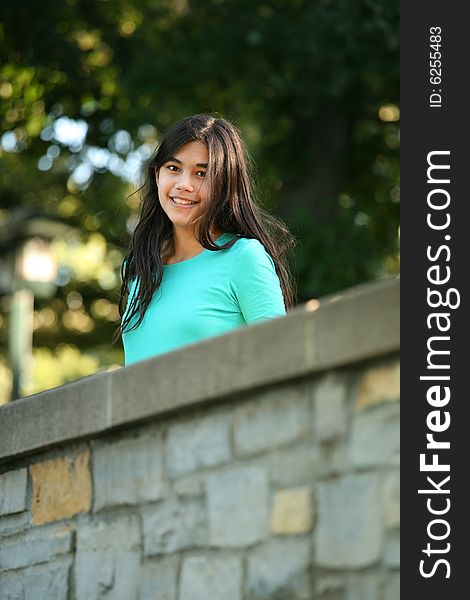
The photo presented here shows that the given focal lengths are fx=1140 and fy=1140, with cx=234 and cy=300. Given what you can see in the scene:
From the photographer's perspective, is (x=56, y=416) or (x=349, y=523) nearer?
(x=349, y=523)

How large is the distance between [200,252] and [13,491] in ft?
3.32

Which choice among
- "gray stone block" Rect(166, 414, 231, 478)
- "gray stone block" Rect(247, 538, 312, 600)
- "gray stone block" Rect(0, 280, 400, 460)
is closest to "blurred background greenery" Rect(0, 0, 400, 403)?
"gray stone block" Rect(0, 280, 400, 460)

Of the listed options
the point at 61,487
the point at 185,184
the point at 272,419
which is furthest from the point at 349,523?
the point at 185,184

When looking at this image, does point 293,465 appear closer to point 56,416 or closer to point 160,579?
point 160,579

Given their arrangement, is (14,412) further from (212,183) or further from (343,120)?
(343,120)

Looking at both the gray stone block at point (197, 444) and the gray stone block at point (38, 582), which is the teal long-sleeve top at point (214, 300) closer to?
the gray stone block at point (197, 444)

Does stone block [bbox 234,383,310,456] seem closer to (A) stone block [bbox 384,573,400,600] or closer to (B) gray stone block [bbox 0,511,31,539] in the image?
(A) stone block [bbox 384,573,400,600]

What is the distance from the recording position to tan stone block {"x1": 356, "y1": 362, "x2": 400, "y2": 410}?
243 centimetres

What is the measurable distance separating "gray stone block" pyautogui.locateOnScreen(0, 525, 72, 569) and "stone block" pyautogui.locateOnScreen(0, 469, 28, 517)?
3.7 inches

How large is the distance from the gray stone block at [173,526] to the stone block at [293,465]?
0.31 meters

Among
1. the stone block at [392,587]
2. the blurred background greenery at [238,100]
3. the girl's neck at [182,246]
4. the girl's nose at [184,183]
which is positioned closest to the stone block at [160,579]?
the stone block at [392,587]

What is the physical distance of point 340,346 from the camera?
2490 mm

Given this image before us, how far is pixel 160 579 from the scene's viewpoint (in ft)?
9.90

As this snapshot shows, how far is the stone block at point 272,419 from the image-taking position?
8.65 ft
